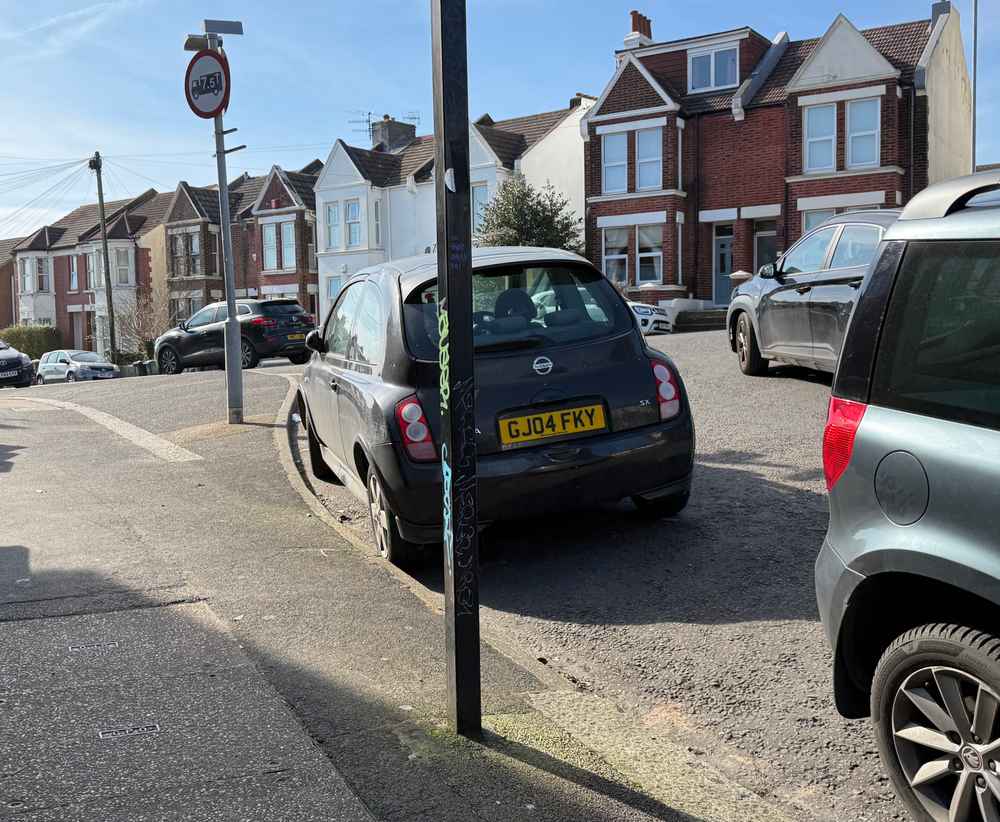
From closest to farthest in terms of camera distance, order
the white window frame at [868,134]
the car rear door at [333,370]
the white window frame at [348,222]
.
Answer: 1. the car rear door at [333,370]
2. the white window frame at [868,134]
3. the white window frame at [348,222]

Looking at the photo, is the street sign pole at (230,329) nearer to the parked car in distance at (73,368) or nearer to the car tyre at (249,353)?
the car tyre at (249,353)

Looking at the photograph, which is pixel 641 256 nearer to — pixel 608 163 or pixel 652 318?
pixel 608 163

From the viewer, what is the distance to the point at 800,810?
3264 mm

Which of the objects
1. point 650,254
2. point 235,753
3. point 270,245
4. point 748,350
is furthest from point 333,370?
point 270,245

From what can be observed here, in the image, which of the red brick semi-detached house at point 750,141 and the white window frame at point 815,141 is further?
the white window frame at point 815,141

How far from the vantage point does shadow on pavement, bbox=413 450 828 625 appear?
513cm

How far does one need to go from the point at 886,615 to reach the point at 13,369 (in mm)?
26994

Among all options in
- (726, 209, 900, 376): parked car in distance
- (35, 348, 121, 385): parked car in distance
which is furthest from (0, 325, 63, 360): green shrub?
(726, 209, 900, 376): parked car in distance

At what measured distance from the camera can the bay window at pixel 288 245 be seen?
50.8m

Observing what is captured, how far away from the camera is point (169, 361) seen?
2406 centimetres

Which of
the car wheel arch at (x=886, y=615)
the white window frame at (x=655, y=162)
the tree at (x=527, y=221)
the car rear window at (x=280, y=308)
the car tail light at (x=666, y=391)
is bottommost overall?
the car wheel arch at (x=886, y=615)

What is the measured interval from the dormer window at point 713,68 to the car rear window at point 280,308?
64.1ft

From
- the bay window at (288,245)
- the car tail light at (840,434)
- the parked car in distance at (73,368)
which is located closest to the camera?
the car tail light at (840,434)

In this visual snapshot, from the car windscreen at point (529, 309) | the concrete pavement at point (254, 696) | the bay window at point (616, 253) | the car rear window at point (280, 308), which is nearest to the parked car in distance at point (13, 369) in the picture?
the car rear window at point (280, 308)
